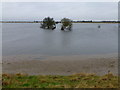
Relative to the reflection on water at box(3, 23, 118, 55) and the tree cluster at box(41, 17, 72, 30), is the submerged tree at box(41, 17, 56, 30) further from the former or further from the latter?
the reflection on water at box(3, 23, 118, 55)

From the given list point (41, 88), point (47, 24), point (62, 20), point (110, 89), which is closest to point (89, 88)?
point (110, 89)

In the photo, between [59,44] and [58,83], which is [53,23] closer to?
[59,44]

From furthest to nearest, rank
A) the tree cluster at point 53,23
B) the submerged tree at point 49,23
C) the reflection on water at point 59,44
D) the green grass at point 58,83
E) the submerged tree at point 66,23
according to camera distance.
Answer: the submerged tree at point 49,23 → the tree cluster at point 53,23 → the submerged tree at point 66,23 → the reflection on water at point 59,44 → the green grass at point 58,83

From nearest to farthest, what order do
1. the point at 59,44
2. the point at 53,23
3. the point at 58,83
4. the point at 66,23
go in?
1. the point at 58,83
2. the point at 59,44
3. the point at 66,23
4. the point at 53,23

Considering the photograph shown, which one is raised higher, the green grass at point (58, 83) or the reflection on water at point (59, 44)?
the reflection on water at point (59, 44)

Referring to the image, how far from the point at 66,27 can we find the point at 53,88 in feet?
155

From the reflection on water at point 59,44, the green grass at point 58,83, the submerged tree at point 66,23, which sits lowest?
the green grass at point 58,83

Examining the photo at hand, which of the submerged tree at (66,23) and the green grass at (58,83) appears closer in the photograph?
the green grass at (58,83)

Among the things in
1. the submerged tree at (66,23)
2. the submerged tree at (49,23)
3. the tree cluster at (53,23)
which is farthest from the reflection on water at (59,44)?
the submerged tree at (49,23)

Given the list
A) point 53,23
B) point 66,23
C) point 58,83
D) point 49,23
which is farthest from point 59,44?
point 49,23

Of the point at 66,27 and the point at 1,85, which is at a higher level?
the point at 66,27

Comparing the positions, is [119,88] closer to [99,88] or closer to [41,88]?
[99,88]

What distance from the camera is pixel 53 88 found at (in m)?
4.94

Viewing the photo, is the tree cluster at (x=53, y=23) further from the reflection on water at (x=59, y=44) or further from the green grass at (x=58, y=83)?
the green grass at (x=58, y=83)
